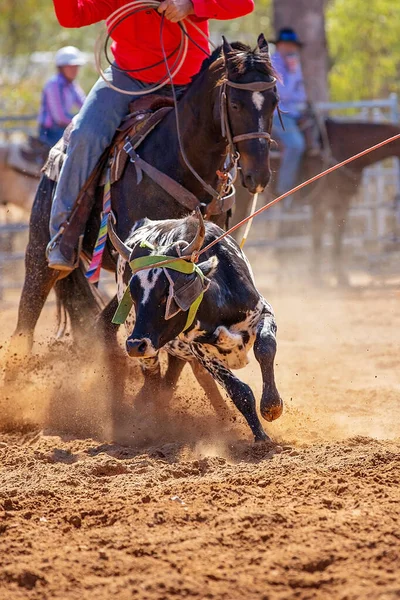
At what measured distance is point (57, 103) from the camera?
11.1 m

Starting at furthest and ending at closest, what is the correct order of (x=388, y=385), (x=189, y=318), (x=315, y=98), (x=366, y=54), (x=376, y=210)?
(x=366, y=54) < (x=315, y=98) < (x=376, y=210) < (x=388, y=385) < (x=189, y=318)

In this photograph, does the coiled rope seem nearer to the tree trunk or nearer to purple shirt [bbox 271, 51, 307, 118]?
purple shirt [bbox 271, 51, 307, 118]

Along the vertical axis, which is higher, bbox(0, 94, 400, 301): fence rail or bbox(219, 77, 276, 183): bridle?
bbox(219, 77, 276, 183): bridle

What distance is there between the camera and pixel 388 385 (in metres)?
6.36

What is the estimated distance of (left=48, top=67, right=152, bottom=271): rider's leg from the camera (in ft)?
18.9

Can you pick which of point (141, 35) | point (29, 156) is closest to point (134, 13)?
point (141, 35)

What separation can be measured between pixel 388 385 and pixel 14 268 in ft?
22.8

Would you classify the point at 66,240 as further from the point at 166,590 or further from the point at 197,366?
the point at 166,590

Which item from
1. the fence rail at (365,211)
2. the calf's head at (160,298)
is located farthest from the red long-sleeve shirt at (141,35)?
the fence rail at (365,211)

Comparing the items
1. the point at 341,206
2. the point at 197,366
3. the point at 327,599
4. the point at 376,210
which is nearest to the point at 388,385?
the point at 197,366

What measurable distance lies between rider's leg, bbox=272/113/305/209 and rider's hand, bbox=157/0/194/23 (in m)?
6.13

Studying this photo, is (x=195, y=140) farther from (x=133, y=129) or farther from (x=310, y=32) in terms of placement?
(x=310, y=32)

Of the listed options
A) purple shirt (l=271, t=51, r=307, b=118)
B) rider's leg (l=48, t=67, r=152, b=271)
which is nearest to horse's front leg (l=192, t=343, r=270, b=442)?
rider's leg (l=48, t=67, r=152, b=271)

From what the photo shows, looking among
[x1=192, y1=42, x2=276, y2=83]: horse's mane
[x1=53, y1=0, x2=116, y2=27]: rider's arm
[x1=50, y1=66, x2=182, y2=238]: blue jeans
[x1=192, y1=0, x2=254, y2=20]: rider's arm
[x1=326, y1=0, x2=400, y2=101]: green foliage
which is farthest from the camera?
[x1=326, y1=0, x2=400, y2=101]: green foliage
